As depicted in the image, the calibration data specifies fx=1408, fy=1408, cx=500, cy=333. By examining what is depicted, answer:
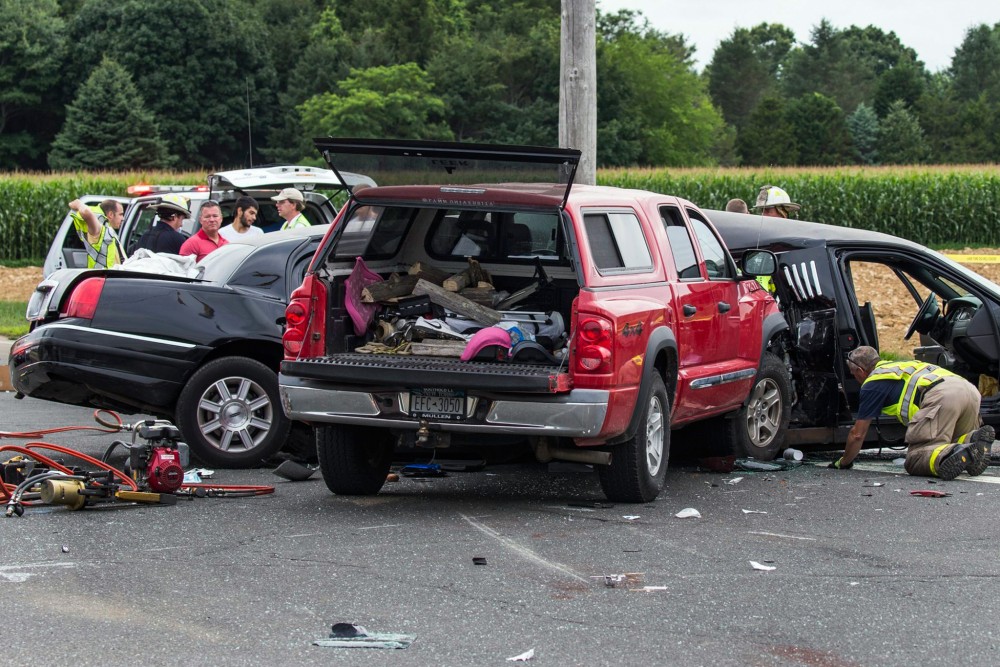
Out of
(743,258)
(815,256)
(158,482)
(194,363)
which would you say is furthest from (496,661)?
(815,256)

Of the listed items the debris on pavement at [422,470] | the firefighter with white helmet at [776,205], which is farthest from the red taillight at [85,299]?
the firefighter with white helmet at [776,205]

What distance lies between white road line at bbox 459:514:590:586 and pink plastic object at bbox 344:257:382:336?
1404 millimetres

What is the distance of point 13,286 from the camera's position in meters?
27.8

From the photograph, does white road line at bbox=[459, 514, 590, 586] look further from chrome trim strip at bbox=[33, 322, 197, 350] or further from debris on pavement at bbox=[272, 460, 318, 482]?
chrome trim strip at bbox=[33, 322, 197, 350]

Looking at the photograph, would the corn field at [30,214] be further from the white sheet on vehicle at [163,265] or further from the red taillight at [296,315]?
the red taillight at [296,315]

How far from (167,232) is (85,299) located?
A: 3903 millimetres

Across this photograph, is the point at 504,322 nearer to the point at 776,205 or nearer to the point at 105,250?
the point at 776,205

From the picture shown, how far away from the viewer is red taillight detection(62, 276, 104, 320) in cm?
917

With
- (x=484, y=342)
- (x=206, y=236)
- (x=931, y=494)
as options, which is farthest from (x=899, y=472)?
(x=206, y=236)

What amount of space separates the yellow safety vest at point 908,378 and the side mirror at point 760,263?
1005 mm

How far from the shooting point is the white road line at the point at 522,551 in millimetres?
6262

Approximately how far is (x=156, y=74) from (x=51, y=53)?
5858mm

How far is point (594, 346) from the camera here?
7.30 meters

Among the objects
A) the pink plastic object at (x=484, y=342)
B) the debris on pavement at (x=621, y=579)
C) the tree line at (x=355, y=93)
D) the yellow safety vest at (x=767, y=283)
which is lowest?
the debris on pavement at (x=621, y=579)
